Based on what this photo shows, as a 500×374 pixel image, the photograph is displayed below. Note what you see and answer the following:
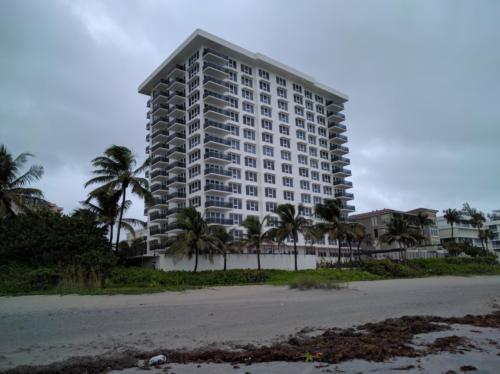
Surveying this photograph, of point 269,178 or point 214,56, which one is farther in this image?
point 269,178

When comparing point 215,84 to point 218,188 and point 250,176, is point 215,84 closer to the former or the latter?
point 250,176

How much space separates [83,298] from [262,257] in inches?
1181

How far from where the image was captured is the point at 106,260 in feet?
113

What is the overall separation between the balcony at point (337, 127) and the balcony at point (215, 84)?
28.6 meters

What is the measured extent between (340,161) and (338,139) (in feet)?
17.6

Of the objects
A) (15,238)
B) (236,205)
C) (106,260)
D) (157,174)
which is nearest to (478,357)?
(106,260)

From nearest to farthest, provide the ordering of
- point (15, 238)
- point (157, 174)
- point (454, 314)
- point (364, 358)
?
point (364, 358) → point (454, 314) → point (15, 238) → point (157, 174)

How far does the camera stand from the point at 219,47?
69875mm

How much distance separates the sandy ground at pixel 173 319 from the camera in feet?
36.4

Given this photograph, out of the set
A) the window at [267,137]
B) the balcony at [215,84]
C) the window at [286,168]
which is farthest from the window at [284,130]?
the balcony at [215,84]

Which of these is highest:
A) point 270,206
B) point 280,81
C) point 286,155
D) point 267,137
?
point 280,81

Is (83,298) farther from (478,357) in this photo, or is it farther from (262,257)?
(262,257)

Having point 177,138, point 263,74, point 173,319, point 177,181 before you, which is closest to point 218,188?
point 177,181

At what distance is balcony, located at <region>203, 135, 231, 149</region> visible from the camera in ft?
210
